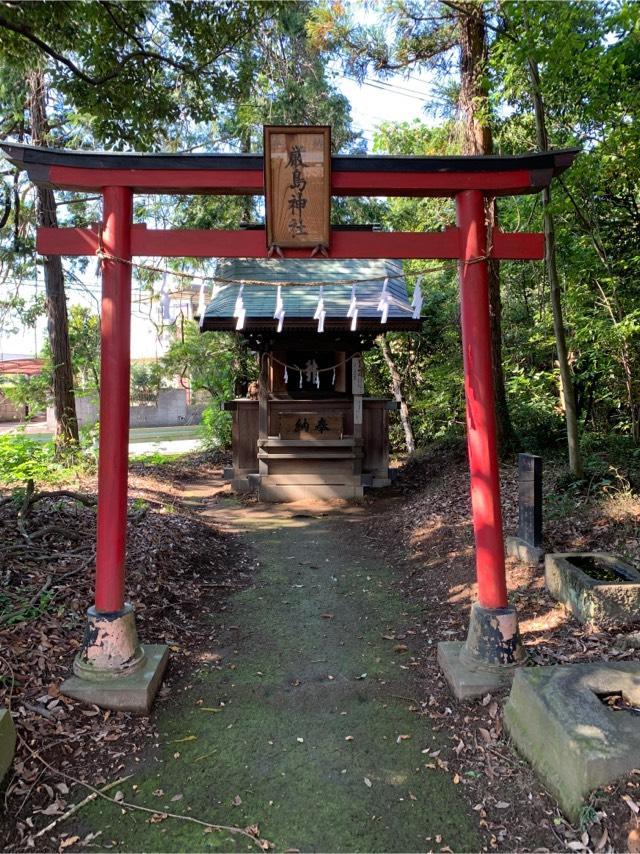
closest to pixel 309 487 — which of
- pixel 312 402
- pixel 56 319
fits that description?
pixel 312 402

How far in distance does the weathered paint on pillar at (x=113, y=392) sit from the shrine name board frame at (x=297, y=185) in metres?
1.06

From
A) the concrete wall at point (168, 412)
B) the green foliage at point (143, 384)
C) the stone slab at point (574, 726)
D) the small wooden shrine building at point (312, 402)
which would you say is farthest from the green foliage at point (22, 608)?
the concrete wall at point (168, 412)

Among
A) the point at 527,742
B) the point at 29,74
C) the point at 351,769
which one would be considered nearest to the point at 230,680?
the point at 351,769

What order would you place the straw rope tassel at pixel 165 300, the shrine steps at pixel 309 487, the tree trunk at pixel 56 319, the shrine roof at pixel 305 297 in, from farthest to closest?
the tree trunk at pixel 56 319 < the shrine steps at pixel 309 487 < the shrine roof at pixel 305 297 < the straw rope tassel at pixel 165 300

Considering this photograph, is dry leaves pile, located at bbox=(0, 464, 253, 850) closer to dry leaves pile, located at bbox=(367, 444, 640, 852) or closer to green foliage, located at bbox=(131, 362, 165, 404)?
dry leaves pile, located at bbox=(367, 444, 640, 852)

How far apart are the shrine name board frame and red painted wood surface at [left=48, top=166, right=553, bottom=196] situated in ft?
0.44

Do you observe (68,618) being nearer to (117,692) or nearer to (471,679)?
(117,692)

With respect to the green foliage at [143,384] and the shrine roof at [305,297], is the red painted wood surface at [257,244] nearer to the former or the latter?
the shrine roof at [305,297]

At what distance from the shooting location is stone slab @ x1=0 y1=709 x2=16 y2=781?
9.31ft

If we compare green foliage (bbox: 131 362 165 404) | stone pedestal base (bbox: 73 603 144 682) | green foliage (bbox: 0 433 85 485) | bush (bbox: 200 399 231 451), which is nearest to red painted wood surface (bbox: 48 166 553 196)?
stone pedestal base (bbox: 73 603 144 682)

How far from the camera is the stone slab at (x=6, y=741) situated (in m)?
2.84

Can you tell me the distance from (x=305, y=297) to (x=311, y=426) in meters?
2.40

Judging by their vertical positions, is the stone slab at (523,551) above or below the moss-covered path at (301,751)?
above

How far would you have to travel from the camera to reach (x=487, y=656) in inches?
153
